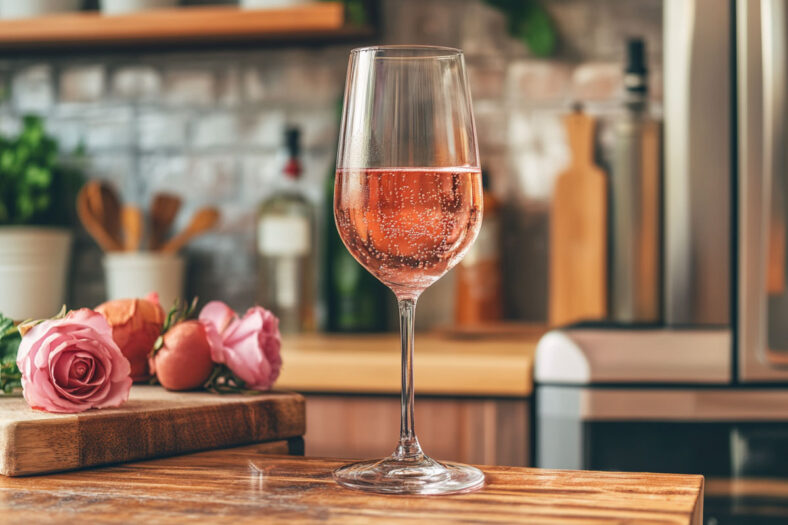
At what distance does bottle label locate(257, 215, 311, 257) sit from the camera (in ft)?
6.33

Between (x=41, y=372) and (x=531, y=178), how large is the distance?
1.50 metres

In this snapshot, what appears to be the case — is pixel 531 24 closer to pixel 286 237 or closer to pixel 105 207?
pixel 286 237

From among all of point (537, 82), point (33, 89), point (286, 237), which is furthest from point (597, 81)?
point (33, 89)

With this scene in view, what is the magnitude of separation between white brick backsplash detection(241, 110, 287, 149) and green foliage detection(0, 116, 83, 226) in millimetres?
431

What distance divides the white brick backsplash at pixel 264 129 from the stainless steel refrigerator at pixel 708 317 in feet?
3.06

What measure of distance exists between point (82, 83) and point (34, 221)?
0.33 meters

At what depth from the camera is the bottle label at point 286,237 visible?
6.33ft

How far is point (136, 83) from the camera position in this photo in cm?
223

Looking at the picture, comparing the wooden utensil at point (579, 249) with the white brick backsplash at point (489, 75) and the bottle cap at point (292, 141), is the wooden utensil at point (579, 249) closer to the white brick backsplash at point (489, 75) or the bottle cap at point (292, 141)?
the white brick backsplash at point (489, 75)

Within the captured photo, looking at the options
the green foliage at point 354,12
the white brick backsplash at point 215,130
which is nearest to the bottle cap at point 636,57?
the green foliage at point 354,12

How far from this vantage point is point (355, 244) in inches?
24.9

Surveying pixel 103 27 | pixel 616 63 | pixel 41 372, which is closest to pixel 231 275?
pixel 103 27

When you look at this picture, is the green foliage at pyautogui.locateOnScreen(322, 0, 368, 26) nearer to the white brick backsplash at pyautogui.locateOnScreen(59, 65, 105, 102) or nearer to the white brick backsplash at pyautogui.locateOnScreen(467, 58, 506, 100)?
the white brick backsplash at pyautogui.locateOnScreen(467, 58, 506, 100)

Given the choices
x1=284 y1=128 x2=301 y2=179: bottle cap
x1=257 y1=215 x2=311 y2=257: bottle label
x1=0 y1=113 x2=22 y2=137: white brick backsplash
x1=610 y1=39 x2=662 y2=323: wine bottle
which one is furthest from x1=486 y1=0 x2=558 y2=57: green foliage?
x1=0 y1=113 x2=22 y2=137: white brick backsplash
